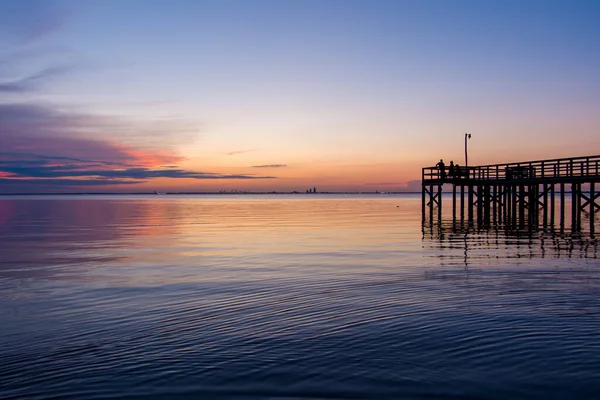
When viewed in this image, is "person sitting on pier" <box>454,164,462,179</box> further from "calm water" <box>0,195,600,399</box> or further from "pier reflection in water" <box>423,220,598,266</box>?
"calm water" <box>0,195,600,399</box>

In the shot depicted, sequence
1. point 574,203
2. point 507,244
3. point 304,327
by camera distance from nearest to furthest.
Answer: point 304,327, point 507,244, point 574,203

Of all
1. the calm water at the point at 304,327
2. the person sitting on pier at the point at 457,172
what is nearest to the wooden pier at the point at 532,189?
the person sitting on pier at the point at 457,172

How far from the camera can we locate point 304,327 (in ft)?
30.2

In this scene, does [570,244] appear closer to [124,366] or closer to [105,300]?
[105,300]

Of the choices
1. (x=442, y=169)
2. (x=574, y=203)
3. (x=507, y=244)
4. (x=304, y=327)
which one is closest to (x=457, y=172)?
(x=442, y=169)

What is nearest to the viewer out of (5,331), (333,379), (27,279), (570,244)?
(333,379)

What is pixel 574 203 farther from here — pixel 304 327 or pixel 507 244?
pixel 304 327

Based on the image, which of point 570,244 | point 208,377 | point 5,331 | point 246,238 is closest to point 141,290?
point 5,331

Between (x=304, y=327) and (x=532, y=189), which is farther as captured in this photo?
(x=532, y=189)

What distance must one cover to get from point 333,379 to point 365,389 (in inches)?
18.7

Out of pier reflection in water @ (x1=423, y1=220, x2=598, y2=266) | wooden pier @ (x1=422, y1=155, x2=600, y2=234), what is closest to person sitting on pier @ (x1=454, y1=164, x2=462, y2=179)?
wooden pier @ (x1=422, y1=155, x2=600, y2=234)

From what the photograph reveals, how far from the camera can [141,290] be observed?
13.1 metres

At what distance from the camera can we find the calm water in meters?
6.69

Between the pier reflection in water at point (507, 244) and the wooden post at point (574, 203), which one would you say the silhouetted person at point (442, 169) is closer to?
the wooden post at point (574, 203)
